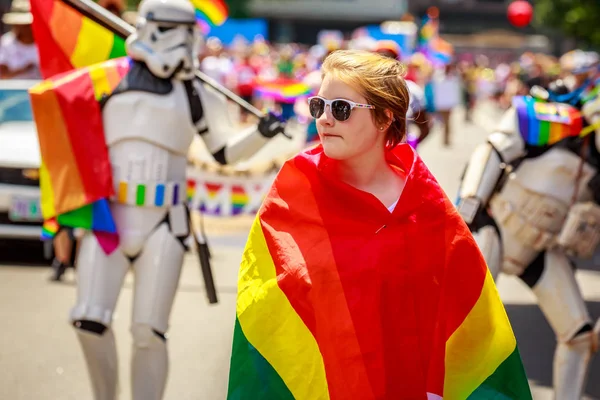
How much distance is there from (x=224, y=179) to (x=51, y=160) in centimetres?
444

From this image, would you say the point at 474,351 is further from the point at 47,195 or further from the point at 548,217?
the point at 47,195

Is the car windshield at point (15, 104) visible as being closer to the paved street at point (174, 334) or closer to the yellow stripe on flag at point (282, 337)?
the paved street at point (174, 334)

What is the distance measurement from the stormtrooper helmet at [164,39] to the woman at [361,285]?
184cm

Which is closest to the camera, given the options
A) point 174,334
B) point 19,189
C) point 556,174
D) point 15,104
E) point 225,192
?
point 556,174

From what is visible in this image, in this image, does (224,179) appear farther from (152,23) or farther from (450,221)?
(450,221)

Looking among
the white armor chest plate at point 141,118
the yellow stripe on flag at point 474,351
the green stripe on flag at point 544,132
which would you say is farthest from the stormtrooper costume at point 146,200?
the yellow stripe on flag at point 474,351

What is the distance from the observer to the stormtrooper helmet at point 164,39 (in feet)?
17.1

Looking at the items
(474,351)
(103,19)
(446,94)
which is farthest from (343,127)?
(446,94)

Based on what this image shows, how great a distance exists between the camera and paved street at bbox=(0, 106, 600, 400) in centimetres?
635

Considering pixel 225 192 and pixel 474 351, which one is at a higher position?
pixel 474 351

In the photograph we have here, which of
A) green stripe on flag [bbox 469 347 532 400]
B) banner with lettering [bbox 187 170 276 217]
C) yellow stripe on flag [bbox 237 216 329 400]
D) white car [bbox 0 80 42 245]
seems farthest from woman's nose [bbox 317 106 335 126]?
white car [bbox 0 80 42 245]

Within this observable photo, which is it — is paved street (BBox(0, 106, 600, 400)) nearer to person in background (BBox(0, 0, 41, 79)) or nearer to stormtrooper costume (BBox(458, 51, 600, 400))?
stormtrooper costume (BBox(458, 51, 600, 400))

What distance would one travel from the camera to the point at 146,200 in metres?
5.22

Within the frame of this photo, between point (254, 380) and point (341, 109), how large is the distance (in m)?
0.88
